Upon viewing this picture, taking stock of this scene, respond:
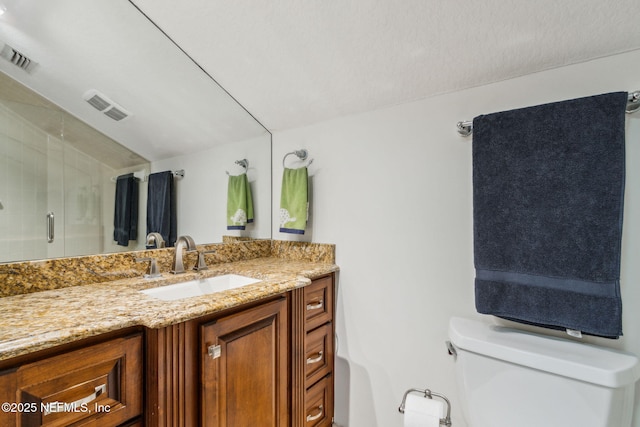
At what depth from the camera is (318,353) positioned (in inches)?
56.2

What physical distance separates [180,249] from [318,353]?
2.84 ft

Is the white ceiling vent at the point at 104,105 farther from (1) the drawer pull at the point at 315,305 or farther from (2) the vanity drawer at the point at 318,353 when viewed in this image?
(2) the vanity drawer at the point at 318,353

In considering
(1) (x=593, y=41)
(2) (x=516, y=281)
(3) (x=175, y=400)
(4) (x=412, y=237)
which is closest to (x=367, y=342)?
(4) (x=412, y=237)

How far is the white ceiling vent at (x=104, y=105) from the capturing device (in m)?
1.17

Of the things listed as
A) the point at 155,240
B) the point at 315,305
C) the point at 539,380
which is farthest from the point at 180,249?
the point at 539,380

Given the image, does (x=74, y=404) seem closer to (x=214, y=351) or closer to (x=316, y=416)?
(x=214, y=351)

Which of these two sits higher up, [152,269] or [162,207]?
[162,207]

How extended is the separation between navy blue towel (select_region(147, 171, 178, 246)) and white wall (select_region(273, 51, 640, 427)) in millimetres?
758

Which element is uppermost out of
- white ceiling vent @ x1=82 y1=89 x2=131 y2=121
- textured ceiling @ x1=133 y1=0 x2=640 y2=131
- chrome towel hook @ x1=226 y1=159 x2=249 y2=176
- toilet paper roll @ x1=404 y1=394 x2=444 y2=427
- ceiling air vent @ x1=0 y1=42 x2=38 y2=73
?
textured ceiling @ x1=133 y1=0 x2=640 y2=131

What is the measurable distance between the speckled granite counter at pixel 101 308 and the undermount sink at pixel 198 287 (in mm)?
25

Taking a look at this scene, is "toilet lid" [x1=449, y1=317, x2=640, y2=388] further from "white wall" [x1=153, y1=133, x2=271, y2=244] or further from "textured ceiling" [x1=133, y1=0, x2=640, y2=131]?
"white wall" [x1=153, y1=133, x2=271, y2=244]

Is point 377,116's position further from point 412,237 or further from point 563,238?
point 563,238

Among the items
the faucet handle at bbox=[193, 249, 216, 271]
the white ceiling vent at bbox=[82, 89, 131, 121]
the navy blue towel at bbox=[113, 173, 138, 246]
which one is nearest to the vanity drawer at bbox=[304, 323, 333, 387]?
the faucet handle at bbox=[193, 249, 216, 271]

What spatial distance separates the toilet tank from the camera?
2.74ft
